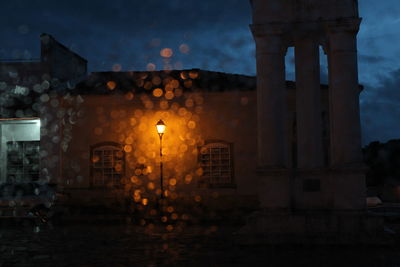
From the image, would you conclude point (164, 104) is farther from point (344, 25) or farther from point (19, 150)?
point (344, 25)

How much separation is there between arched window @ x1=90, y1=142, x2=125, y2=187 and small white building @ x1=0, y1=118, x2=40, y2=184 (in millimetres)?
3350

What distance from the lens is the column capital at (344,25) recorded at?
37.0ft

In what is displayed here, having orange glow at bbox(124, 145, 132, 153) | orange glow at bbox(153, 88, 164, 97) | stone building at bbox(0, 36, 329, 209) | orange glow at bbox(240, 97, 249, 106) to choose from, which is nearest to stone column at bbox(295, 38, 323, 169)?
stone building at bbox(0, 36, 329, 209)

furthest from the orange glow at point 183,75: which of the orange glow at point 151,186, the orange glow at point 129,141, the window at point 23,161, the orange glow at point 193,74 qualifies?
the window at point 23,161

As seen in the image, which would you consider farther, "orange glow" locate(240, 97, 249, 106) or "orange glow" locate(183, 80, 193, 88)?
"orange glow" locate(183, 80, 193, 88)

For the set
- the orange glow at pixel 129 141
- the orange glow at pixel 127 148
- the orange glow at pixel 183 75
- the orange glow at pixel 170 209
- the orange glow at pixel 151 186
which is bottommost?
the orange glow at pixel 170 209

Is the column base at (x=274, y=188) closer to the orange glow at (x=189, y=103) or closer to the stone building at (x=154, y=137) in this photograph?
the stone building at (x=154, y=137)

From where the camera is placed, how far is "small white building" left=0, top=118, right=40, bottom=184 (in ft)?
80.9

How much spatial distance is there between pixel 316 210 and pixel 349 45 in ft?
12.6

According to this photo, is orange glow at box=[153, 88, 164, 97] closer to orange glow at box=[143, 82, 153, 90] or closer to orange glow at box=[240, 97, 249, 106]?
orange glow at box=[143, 82, 153, 90]

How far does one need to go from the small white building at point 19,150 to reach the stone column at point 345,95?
1710 cm

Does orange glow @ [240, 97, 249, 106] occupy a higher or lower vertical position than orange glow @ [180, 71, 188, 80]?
lower

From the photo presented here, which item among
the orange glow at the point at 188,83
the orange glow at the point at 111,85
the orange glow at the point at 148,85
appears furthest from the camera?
the orange glow at the point at 111,85

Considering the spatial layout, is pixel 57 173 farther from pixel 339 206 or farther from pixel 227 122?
pixel 339 206
